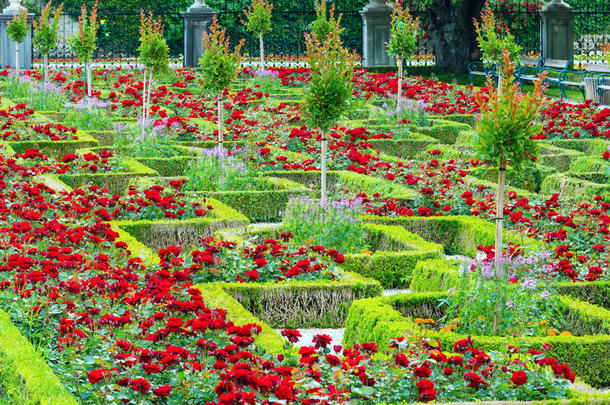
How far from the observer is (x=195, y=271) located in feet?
24.8

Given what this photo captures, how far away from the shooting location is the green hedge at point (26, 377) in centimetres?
486

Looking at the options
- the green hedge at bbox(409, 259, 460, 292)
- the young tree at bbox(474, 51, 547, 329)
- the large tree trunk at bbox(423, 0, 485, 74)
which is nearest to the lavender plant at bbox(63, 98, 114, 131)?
the green hedge at bbox(409, 259, 460, 292)

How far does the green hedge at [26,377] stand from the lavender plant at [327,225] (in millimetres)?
3440

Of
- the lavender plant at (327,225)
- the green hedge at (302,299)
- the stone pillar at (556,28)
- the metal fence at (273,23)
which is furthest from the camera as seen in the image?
the metal fence at (273,23)

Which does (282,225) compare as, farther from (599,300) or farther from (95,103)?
(95,103)

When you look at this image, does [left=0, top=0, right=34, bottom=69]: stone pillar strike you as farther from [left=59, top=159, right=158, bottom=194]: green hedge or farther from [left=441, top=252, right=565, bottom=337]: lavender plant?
[left=441, top=252, right=565, bottom=337]: lavender plant

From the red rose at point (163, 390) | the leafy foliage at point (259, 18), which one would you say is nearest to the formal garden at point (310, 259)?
the red rose at point (163, 390)

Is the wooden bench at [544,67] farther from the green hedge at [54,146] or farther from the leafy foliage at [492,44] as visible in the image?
the green hedge at [54,146]

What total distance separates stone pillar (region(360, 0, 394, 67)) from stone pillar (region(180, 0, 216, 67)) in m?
3.74

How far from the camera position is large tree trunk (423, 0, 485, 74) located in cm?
2475

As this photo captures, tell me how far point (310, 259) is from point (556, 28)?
19.4 m

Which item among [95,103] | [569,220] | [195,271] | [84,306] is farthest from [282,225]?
[95,103]

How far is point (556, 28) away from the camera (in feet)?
84.4

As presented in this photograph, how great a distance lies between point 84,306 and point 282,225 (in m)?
3.01
